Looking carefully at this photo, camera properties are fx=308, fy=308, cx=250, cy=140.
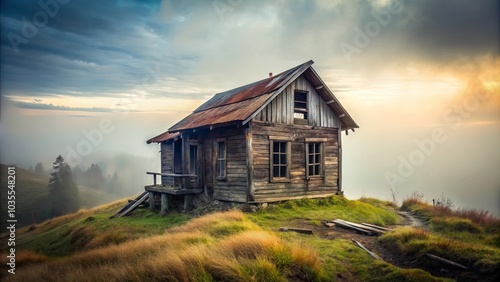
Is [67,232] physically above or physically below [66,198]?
above

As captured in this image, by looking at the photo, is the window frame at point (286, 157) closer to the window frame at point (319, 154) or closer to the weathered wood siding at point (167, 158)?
the window frame at point (319, 154)

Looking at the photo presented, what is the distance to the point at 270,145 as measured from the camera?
15789mm

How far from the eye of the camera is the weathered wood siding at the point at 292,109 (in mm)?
15914

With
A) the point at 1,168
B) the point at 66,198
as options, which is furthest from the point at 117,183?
the point at 66,198

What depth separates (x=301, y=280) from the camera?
6746 millimetres

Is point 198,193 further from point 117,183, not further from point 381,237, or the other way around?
point 117,183

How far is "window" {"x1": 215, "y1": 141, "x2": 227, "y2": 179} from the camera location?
1670 centimetres

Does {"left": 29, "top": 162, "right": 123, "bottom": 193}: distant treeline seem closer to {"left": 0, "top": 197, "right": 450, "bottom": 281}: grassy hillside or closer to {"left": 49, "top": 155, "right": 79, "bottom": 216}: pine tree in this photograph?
{"left": 49, "top": 155, "right": 79, "bottom": 216}: pine tree

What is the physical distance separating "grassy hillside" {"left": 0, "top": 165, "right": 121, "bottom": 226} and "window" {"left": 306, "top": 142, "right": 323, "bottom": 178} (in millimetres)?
57578

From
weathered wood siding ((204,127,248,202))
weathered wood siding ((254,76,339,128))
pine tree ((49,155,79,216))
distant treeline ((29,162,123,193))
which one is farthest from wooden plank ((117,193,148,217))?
distant treeline ((29,162,123,193))

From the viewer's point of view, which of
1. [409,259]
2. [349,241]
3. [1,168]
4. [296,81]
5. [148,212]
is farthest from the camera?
[1,168]

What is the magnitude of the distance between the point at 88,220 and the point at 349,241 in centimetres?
1739

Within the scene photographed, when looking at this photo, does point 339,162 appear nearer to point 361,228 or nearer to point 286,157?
point 286,157

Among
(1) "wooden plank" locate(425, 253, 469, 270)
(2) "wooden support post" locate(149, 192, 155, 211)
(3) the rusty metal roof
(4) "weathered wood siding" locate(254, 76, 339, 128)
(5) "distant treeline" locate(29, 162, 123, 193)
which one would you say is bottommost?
(5) "distant treeline" locate(29, 162, 123, 193)
